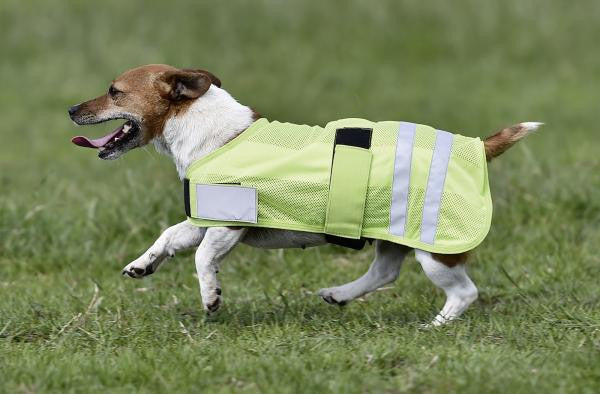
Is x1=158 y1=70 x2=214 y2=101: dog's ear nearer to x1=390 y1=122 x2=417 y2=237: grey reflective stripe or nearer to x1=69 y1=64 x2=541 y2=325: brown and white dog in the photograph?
x1=69 y1=64 x2=541 y2=325: brown and white dog

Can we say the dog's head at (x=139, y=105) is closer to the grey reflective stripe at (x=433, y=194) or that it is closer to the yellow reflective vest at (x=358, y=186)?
the yellow reflective vest at (x=358, y=186)

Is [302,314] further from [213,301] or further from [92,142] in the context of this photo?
[92,142]

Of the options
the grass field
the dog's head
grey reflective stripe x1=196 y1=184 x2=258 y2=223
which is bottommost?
the grass field

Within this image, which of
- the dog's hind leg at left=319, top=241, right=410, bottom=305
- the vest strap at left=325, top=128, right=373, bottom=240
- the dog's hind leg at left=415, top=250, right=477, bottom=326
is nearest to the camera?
the vest strap at left=325, top=128, right=373, bottom=240

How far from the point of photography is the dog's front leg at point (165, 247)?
5371 mm

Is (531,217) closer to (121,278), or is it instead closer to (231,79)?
(121,278)

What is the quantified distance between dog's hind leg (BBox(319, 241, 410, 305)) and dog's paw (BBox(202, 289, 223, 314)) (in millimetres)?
673

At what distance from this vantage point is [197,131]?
531 centimetres

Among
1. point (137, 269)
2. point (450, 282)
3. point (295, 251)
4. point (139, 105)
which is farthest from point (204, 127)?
point (295, 251)

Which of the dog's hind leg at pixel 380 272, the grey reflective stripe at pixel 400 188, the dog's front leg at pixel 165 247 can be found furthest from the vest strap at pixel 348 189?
the dog's front leg at pixel 165 247

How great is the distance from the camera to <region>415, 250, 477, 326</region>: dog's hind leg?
514cm

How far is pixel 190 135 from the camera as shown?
5316 mm

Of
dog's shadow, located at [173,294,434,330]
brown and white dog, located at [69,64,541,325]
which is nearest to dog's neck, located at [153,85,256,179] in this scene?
brown and white dog, located at [69,64,541,325]

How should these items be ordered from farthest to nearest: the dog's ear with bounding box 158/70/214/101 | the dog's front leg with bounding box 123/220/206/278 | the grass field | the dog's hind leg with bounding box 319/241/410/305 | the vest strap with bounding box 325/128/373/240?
the dog's hind leg with bounding box 319/241/410/305, the dog's front leg with bounding box 123/220/206/278, the dog's ear with bounding box 158/70/214/101, the vest strap with bounding box 325/128/373/240, the grass field
